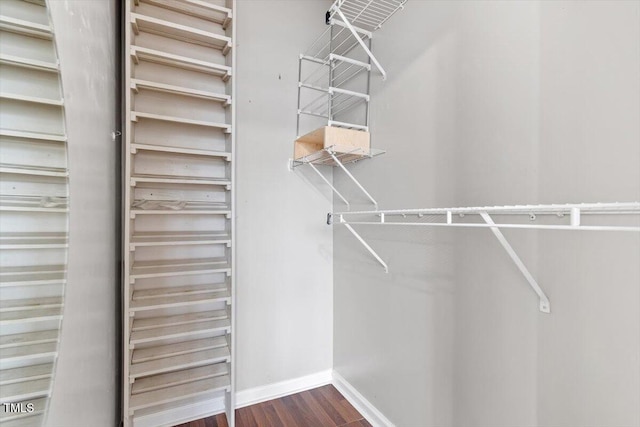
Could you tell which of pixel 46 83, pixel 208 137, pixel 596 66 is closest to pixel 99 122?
pixel 46 83

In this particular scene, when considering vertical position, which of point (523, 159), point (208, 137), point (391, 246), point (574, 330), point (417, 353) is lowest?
point (417, 353)

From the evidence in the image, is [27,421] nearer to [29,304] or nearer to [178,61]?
[29,304]

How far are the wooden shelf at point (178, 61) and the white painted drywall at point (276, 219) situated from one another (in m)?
0.19

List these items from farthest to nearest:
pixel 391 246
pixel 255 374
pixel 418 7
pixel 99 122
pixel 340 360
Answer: pixel 340 360 → pixel 255 374 → pixel 391 246 → pixel 418 7 → pixel 99 122

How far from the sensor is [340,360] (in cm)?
201

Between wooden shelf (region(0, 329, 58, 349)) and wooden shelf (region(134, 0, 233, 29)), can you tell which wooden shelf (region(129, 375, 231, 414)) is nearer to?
wooden shelf (region(0, 329, 58, 349))

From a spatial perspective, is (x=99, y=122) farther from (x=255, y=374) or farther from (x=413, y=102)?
(x=255, y=374)

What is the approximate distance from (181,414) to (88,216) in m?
1.40

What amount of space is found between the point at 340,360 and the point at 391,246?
98 centimetres

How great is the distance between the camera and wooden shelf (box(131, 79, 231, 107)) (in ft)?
4.77


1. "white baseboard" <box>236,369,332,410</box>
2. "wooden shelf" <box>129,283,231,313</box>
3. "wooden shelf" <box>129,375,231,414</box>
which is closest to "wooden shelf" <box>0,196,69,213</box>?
"wooden shelf" <box>129,283,231,313</box>

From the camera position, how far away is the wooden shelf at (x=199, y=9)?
1.56 metres

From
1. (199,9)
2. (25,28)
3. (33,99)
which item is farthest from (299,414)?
(199,9)

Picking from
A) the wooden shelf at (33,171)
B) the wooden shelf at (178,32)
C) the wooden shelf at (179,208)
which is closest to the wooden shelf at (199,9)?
the wooden shelf at (178,32)
